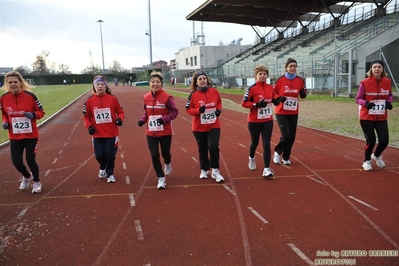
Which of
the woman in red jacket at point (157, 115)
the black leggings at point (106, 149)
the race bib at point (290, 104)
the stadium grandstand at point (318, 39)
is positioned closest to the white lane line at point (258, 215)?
the woman in red jacket at point (157, 115)

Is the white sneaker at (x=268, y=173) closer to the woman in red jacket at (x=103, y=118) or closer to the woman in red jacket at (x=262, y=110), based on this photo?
the woman in red jacket at (x=262, y=110)

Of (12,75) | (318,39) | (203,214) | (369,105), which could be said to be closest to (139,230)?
(203,214)

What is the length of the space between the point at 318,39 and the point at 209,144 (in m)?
36.8

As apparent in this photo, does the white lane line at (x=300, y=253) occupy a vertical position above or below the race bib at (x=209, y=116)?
below

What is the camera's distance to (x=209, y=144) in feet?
19.9

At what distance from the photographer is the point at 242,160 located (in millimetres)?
7805

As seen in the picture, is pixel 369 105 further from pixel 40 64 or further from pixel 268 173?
pixel 40 64

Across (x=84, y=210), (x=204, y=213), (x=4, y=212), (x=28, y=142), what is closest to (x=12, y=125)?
(x=28, y=142)

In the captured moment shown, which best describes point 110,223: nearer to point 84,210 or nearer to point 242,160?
point 84,210

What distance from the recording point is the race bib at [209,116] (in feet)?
19.7

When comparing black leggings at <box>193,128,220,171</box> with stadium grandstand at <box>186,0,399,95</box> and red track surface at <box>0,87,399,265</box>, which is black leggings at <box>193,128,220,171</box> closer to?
red track surface at <box>0,87,399,265</box>

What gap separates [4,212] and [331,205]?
15.5ft

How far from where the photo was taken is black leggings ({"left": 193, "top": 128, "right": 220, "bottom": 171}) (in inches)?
239

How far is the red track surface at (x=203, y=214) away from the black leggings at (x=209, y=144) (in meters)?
0.32
